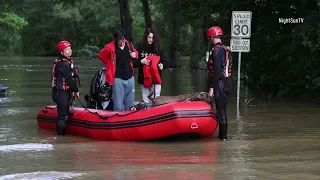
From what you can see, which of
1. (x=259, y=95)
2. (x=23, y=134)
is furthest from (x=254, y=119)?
(x=259, y=95)

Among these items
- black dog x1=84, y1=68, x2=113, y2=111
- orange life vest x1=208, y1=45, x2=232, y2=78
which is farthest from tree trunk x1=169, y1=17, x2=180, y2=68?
orange life vest x1=208, y1=45, x2=232, y2=78

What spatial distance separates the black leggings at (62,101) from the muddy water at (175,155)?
0.44 meters

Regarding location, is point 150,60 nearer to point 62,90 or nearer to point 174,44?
point 62,90

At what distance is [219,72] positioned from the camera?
32.2 ft

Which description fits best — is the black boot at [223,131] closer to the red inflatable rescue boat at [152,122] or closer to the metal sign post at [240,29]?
the red inflatable rescue boat at [152,122]

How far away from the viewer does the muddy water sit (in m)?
7.48

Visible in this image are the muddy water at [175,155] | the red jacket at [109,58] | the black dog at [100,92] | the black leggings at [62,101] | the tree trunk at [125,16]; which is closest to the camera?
the muddy water at [175,155]

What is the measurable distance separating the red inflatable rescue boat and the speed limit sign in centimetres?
532

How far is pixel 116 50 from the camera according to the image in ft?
34.8

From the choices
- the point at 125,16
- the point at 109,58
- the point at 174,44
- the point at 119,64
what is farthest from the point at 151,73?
the point at 174,44

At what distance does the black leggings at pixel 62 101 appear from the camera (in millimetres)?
10680

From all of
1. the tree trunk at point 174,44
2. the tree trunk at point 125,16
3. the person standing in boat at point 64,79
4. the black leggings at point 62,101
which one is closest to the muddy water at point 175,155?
the black leggings at point 62,101

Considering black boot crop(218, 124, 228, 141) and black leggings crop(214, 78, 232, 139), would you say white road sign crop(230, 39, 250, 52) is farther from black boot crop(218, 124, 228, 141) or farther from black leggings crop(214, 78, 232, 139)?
black boot crop(218, 124, 228, 141)

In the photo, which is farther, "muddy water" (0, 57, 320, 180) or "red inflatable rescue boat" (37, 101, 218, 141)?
"red inflatable rescue boat" (37, 101, 218, 141)
